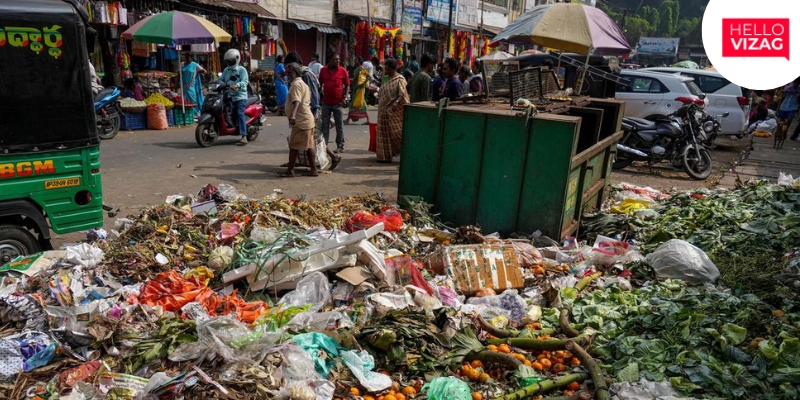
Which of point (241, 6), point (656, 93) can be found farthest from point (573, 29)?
point (241, 6)

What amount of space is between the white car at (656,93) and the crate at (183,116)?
32.6ft

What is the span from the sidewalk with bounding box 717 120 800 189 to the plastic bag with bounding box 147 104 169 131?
1097 cm

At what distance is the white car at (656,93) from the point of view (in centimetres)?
1280

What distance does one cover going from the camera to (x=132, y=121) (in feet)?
40.3


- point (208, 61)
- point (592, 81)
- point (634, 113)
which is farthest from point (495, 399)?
point (208, 61)

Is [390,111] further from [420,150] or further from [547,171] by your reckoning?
[547,171]

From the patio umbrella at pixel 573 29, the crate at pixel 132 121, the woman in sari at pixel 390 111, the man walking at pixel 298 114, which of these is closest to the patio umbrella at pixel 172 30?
the crate at pixel 132 121

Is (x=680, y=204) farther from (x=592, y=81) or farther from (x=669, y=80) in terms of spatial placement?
(x=669, y=80)

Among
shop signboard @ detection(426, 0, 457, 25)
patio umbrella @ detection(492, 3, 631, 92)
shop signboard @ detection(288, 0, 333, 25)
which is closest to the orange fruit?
patio umbrella @ detection(492, 3, 631, 92)

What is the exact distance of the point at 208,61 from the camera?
15914mm

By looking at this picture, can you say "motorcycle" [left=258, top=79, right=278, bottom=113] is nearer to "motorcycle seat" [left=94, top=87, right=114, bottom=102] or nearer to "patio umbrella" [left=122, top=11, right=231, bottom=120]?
"patio umbrella" [left=122, top=11, right=231, bottom=120]

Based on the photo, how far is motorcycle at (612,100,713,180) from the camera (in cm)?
1027

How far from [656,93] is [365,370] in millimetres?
11825

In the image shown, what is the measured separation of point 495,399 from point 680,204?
491cm
